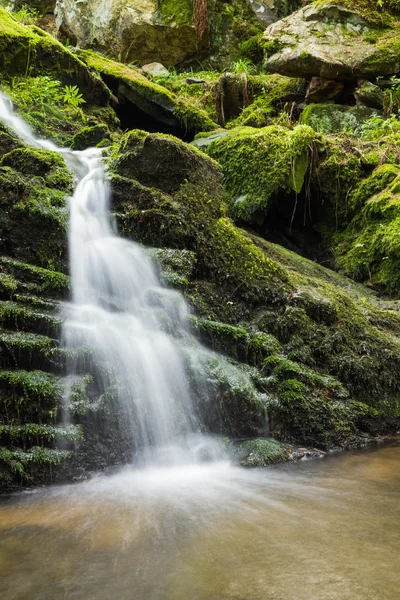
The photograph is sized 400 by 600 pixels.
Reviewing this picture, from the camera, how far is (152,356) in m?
3.82

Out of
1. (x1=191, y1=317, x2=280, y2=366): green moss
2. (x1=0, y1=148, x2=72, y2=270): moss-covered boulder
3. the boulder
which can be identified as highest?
the boulder

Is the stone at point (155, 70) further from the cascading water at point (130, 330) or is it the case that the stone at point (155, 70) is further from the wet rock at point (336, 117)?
the cascading water at point (130, 330)

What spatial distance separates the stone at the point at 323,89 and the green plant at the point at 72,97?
4407 mm

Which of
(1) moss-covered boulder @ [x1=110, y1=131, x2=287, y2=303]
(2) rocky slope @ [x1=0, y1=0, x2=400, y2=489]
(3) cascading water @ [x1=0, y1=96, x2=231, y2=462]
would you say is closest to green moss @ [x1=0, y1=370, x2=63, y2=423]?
(2) rocky slope @ [x1=0, y1=0, x2=400, y2=489]

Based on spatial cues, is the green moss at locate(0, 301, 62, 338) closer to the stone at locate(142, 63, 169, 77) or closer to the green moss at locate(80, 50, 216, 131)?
the green moss at locate(80, 50, 216, 131)

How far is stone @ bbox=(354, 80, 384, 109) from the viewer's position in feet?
28.9

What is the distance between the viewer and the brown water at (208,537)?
5.68 feet

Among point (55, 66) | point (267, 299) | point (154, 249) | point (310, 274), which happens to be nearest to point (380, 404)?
point (267, 299)

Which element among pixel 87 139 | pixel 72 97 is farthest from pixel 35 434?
pixel 72 97

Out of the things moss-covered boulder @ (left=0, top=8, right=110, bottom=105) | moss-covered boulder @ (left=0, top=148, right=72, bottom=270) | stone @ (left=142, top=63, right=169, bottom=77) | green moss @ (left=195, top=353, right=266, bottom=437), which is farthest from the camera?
stone @ (left=142, top=63, right=169, bottom=77)

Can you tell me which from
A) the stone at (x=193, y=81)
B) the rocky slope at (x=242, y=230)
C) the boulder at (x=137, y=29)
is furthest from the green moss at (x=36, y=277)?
the boulder at (x=137, y=29)

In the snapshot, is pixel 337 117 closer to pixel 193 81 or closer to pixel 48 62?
pixel 193 81

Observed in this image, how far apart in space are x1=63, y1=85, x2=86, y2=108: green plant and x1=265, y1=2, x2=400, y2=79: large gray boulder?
11.7 ft

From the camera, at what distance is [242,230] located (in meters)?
5.73
